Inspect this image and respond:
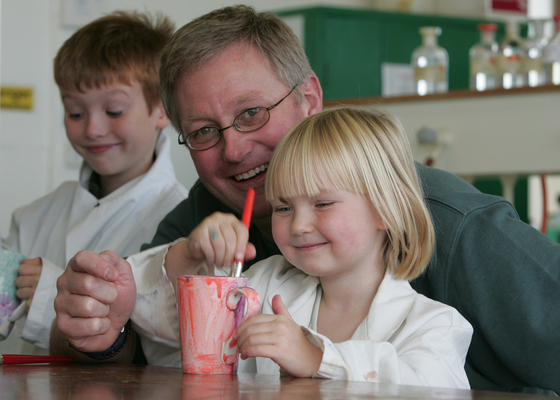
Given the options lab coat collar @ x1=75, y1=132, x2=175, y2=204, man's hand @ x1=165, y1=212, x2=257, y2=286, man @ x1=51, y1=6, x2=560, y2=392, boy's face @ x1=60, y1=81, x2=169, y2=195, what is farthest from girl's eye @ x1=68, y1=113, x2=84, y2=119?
man's hand @ x1=165, y1=212, x2=257, y2=286

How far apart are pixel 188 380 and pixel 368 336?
0.91ft

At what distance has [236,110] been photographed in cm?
105

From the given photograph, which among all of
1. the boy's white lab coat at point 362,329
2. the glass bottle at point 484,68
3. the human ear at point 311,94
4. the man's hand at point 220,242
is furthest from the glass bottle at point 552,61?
the man's hand at point 220,242

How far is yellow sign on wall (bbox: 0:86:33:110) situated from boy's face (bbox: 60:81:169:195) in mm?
1562

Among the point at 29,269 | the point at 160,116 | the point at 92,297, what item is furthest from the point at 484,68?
the point at 92,297

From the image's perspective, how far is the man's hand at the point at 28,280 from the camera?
3.57 ft

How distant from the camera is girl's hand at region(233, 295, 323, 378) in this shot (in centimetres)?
69

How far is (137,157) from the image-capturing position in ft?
5.49

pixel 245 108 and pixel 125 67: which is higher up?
pixel 125 67

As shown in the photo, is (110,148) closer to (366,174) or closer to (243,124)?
(243,124)

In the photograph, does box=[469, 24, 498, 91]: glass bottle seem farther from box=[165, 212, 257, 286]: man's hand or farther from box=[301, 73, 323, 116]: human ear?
box=[165, 212, 257, 286]: man's hand

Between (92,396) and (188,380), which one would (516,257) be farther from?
(92,396)

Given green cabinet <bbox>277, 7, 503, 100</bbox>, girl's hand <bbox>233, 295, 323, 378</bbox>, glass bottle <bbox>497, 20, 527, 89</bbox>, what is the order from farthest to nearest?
green cabinet <bbox>277, 7, 503, 100</bbox> → glass bottle <bbox>497, 20, 527, 89</bbox> → girl's hand <bbox>233, 295, 323, 378</bbox>

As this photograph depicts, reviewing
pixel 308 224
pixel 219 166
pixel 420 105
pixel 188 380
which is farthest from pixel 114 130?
pixel 420 105
